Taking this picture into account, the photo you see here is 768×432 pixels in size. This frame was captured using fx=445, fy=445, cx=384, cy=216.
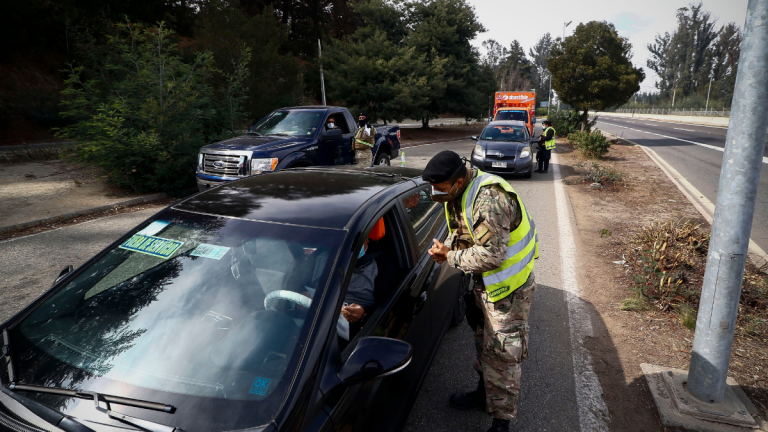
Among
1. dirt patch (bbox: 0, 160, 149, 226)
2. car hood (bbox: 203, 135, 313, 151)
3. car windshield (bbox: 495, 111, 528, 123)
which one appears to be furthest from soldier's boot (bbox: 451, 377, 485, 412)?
car windshield (bbox: 495, 111, 528, 123)

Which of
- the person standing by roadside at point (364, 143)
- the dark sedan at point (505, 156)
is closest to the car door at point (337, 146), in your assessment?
the person standing by roadside at point (364, 143)

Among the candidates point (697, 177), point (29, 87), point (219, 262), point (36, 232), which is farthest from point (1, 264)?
point (29, 87)

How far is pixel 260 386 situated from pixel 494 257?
4.43 feet

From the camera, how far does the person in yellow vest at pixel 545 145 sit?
12.8 metres

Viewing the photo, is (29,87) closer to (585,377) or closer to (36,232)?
(36,232)

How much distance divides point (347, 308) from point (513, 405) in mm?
1209

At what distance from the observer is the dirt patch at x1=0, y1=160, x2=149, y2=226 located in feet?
27.1

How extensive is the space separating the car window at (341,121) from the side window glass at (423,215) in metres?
6.43

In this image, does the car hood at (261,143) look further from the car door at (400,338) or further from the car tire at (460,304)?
the car door at (400,338)

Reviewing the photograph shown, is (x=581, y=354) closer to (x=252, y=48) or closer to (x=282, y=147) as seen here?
(x=282, y=147)

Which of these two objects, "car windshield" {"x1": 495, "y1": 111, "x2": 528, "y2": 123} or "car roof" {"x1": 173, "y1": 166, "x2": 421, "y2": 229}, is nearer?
"car roof" {"x1": 173, "y1": 166, "x2": 421, "y2": 229}

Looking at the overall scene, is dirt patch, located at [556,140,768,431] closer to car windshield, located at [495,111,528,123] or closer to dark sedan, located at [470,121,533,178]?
dark sedan, located at [470,121,533,178]

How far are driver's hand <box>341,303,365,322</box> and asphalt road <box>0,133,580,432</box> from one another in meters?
1.00

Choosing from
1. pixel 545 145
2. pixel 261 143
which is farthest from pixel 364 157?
pixel 545 145
